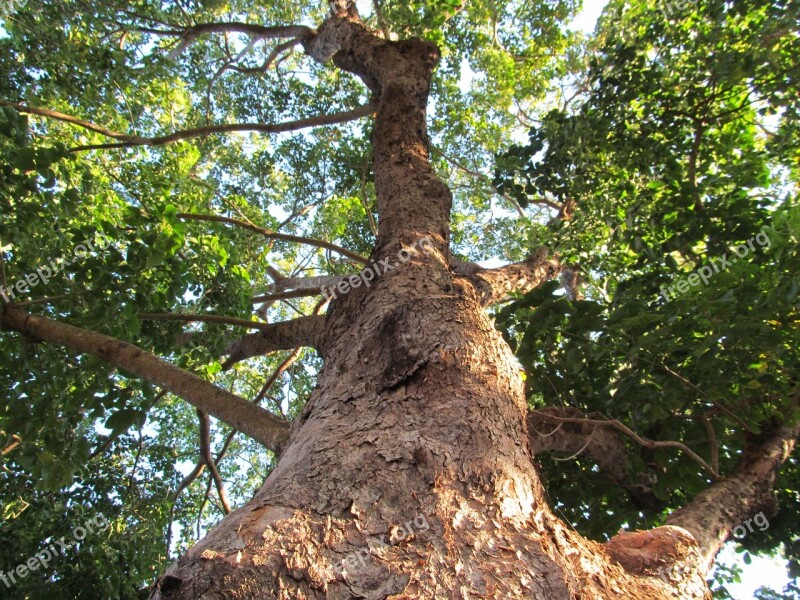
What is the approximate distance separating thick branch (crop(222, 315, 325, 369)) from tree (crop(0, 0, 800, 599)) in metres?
0.03

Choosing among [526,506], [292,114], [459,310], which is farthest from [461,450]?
[292,114]

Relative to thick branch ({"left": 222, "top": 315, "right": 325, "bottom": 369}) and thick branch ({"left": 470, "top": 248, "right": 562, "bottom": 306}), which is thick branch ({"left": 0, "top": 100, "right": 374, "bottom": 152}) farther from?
thick branch ({"left": 470, "top": 248, "right": 562, "bottom": 306})

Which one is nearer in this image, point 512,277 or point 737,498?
point 737,498

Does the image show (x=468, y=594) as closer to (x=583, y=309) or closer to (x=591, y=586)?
(x=591, y=586)

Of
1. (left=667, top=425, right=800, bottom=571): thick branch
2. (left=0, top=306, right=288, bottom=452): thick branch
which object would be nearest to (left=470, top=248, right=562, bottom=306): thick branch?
(left=667, top=425, right=800, bottom=571): thick branch

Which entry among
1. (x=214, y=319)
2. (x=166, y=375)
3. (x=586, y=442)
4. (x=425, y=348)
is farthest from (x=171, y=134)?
(x=586, y=442)

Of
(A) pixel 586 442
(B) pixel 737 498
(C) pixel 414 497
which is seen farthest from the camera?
(A) pixel 586 442

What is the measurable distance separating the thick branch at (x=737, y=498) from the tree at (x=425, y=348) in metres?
0.02

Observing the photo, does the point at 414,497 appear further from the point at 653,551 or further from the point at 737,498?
the point at 737,498

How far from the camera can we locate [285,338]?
10.7 ft

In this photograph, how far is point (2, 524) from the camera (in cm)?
439

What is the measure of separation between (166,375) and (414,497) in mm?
1782

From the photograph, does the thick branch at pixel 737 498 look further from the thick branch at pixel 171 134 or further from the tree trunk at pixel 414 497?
the thick branch at pixel 171 134

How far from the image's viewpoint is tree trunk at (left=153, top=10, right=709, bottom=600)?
100cm
